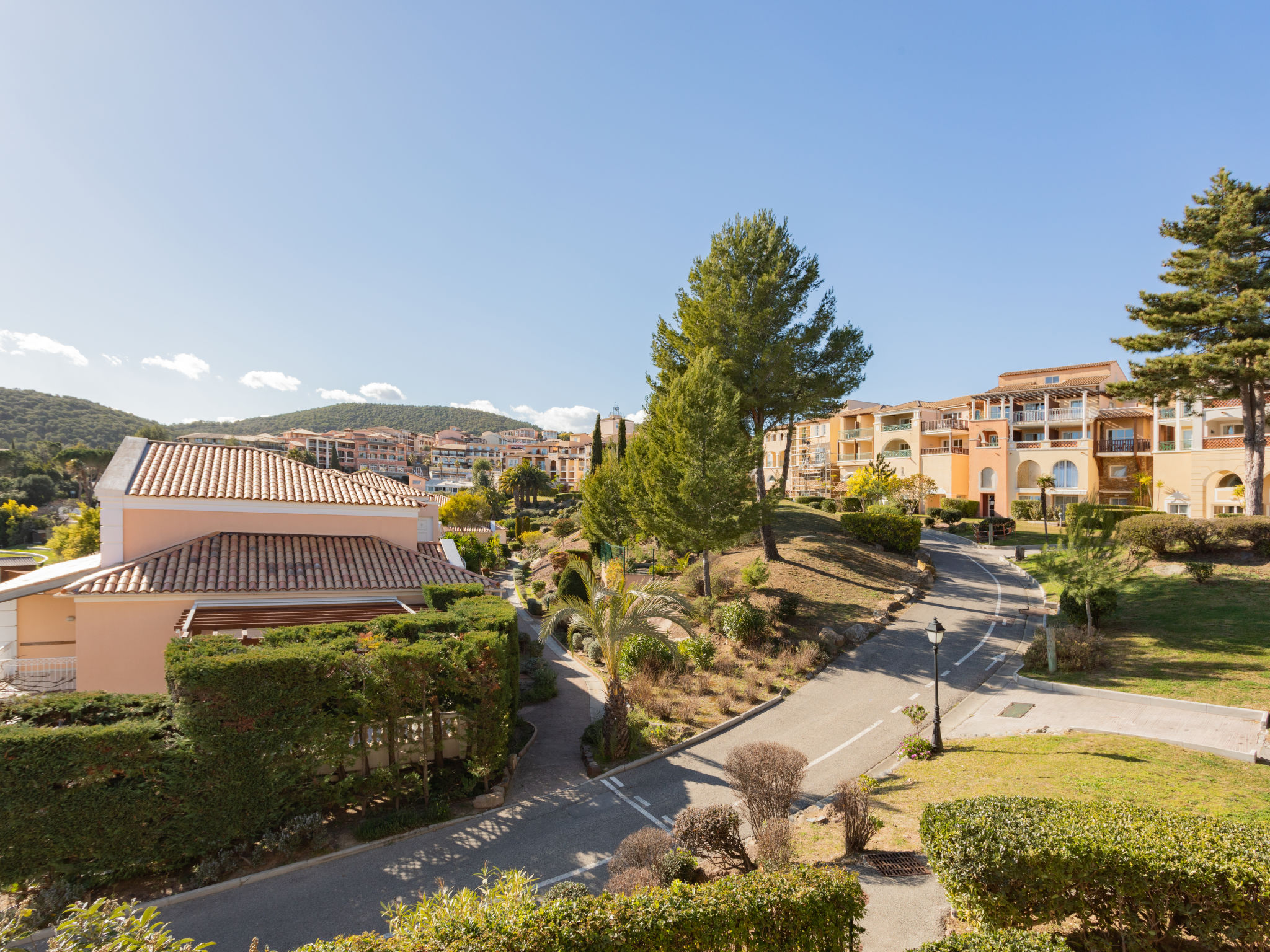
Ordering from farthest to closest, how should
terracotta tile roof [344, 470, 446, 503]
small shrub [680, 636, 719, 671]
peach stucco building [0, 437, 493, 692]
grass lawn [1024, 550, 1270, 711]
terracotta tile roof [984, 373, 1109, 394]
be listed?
terracotta tile roof [984, 373, 1109, 394] → terracotta tile roof [344, 470, 446, 503] → small shrub [680, 636, 719, 671] → grass lawn [1024, 550, 1270, 711] → peach stucco building [0, 437, 493, 692]

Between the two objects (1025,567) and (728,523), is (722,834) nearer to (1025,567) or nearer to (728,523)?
(728,523)

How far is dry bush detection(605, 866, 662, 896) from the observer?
21.7 ft

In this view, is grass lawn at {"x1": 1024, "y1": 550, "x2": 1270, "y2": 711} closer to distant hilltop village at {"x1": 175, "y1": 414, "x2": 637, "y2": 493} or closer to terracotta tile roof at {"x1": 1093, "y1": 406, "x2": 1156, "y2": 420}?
terracotta tile roof at {"x1": 1093, "y1": 406, "x2": 1156, "y2": 420}

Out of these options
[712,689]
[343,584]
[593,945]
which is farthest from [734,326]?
[593,945]

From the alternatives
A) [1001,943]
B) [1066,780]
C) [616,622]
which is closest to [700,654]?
[616,622]

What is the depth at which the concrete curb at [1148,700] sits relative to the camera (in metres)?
11.9

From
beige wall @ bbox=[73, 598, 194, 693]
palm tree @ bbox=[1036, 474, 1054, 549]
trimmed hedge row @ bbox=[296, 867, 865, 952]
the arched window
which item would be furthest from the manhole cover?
the arched window

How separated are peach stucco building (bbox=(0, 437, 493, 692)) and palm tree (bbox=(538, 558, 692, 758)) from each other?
4.06 metres

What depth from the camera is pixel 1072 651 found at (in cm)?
1581

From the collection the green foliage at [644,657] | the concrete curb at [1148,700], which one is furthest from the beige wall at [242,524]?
the concrete curb at [1148,700]

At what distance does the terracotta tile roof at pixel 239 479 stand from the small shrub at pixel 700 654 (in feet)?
32.6

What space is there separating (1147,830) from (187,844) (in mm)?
12346

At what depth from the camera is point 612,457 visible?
112ft

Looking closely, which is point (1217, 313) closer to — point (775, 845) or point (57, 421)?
point (775, 845)
